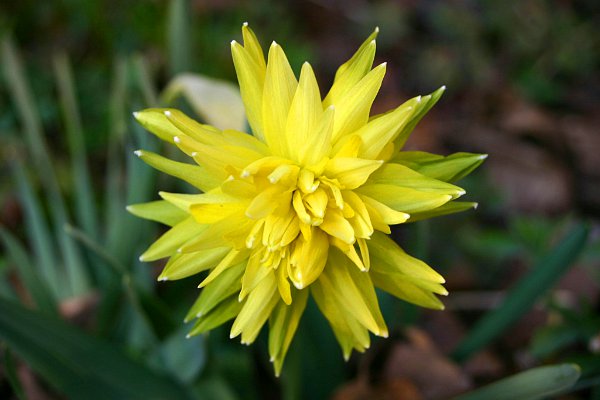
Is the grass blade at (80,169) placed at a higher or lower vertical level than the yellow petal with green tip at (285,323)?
lower

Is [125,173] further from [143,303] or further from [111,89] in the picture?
[143,303]

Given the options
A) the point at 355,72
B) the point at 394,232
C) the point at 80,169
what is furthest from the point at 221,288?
the point at 394,232

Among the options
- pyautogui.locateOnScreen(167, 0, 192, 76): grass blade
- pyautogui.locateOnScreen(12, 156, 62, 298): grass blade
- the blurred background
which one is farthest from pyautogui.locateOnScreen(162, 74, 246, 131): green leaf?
pyautogui.locateOnScreen(12, 156, 62, 298): grass blade

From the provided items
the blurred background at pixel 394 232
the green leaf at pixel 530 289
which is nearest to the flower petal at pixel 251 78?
the blurred background at pixel 394 232

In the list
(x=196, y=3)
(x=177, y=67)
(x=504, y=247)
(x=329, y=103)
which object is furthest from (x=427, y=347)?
(x=196, y=3)

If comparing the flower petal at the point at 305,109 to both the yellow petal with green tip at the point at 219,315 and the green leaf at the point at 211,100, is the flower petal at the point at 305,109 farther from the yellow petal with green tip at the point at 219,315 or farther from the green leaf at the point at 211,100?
the green leaf at the point at 211,100

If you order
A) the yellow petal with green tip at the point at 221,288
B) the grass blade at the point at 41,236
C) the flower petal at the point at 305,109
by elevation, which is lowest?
the grass blade at the point at 41,236

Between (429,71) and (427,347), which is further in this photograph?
(429,71)
